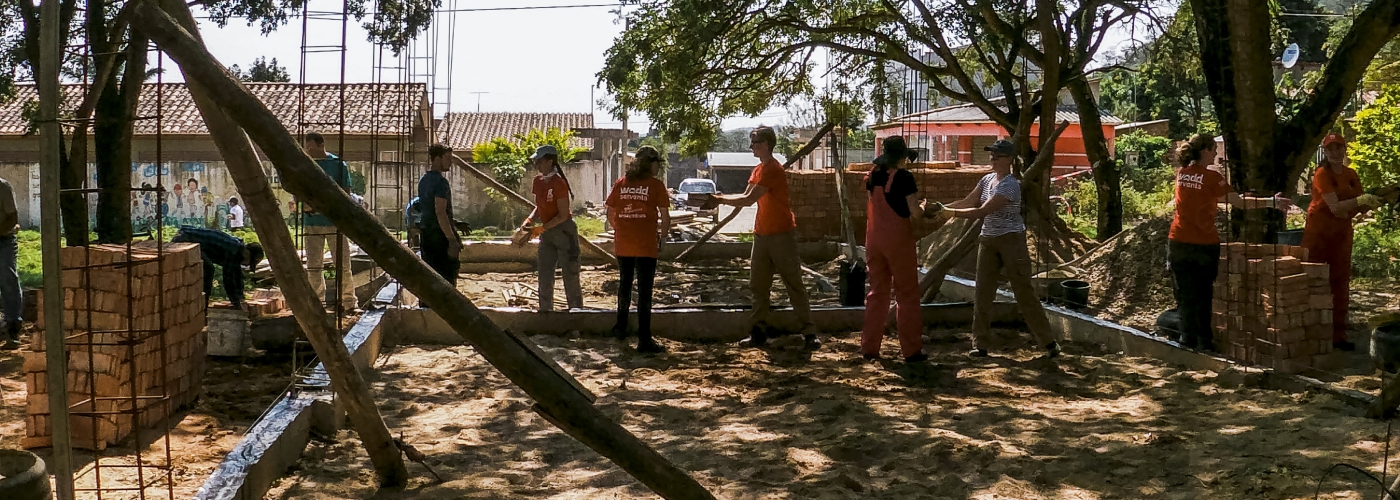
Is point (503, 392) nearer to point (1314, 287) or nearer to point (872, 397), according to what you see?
point (872, 397)

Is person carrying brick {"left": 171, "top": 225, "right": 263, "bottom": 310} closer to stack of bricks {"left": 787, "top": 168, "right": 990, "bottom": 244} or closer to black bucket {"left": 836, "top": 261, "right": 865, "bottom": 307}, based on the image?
black bucket {"left": 836, "top": 261, "right": 865, "bottom": 307}

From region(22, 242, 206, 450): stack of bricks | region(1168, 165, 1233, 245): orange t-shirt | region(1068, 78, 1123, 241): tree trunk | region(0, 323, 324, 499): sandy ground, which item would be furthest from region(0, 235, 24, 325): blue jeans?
region(1068, 78, 1123, 241): tree trunk

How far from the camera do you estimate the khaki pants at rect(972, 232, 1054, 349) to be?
828cm

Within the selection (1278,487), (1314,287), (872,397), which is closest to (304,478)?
(872,397)

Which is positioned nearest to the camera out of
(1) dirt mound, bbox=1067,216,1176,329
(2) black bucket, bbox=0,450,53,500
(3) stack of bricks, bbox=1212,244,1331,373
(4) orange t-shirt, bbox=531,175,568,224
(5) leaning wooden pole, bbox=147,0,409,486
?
(2) black bucket, bbox=0,450,53,500

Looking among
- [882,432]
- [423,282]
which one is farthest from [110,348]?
[882,432]

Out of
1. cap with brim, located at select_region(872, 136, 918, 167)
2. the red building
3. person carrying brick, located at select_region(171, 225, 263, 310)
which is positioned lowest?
person carrying brick, located at select_region(171, 225, 263, 310)

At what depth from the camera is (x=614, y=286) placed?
48.0 ft

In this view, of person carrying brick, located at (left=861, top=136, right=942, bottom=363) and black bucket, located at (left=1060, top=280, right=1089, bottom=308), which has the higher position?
person carrying brick, located at (left=861, top=136, right=942, bottom=363)

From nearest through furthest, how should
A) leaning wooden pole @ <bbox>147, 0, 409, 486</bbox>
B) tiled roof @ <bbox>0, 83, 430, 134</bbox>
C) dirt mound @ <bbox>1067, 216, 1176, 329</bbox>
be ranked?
leaning wooden pole @ <bbox>147, 0, 409, 486</bbox> < dirt mound @ <bbox>1067, 216, 1176, 329</bbox> < tiled roof @ <bbox>0, 83, 430, 134</bbox>

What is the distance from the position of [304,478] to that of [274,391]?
2.22m

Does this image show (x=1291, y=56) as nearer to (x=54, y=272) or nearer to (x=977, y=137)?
(x=54, y=272)

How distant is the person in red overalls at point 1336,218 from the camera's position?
804 centimetres

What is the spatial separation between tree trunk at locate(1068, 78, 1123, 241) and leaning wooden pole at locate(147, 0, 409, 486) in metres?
14.2
